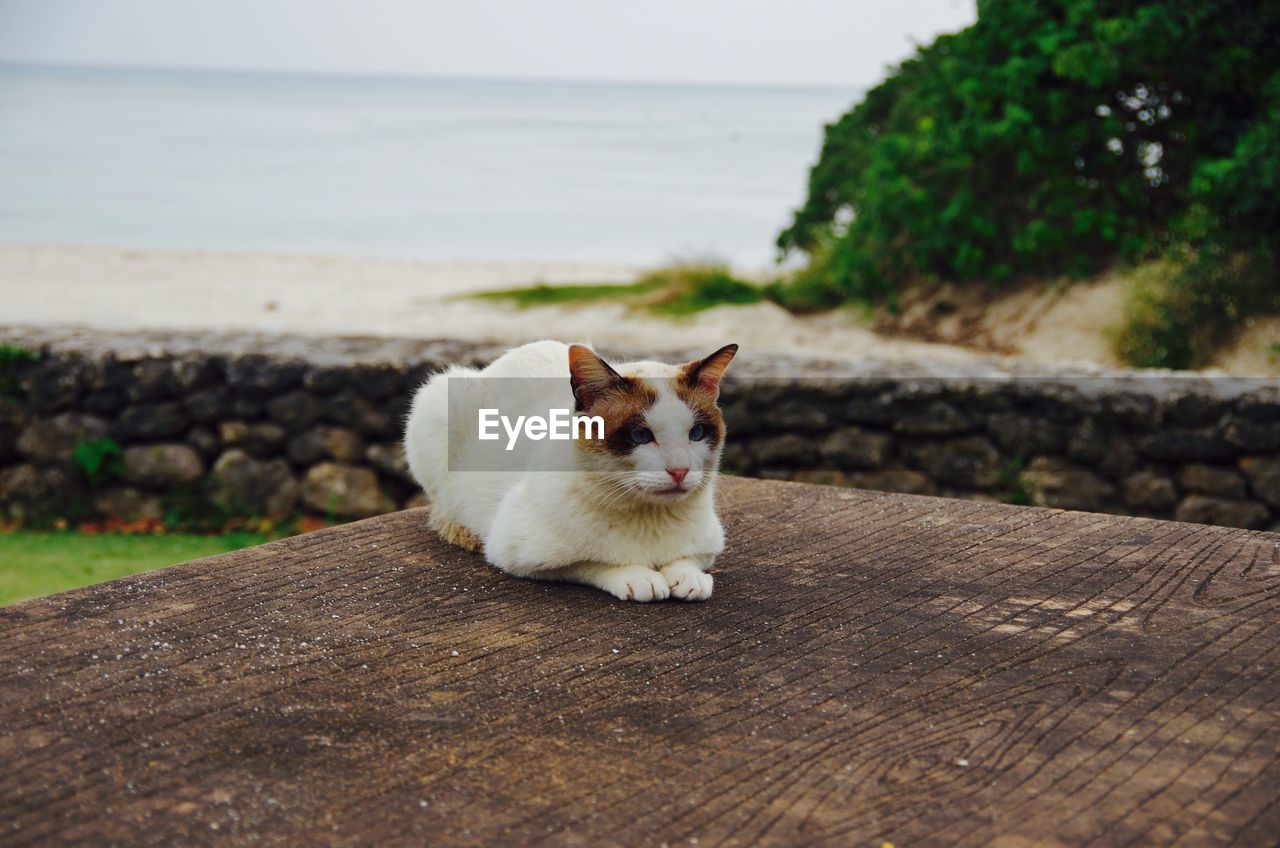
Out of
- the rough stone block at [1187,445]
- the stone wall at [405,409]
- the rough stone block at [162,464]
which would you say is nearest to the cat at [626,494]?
the stone wall at [405,409]

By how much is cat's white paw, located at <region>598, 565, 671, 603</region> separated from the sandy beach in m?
4.62

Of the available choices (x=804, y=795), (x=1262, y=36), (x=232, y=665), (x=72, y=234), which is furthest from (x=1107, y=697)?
(x=72, y=234)

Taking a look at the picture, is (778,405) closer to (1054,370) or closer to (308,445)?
(1054,370)

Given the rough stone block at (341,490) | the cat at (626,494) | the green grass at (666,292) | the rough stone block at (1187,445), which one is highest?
the green grass at (666,292)

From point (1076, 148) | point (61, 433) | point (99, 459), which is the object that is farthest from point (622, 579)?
point (1076, 148)

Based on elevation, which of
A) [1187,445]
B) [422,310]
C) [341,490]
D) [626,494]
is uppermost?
[422,310]

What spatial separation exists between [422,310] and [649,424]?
13467mm

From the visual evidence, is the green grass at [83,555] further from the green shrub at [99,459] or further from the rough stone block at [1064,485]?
the rough stone block at [1064,485]

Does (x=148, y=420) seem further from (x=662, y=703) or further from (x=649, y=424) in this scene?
(x=662, y=703)

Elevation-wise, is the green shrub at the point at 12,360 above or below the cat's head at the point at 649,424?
below

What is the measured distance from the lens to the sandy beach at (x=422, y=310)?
10.6 metres

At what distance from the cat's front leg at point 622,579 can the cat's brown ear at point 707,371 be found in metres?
0.39

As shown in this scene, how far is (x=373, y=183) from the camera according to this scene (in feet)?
108

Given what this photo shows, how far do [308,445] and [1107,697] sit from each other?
17.1 feet
